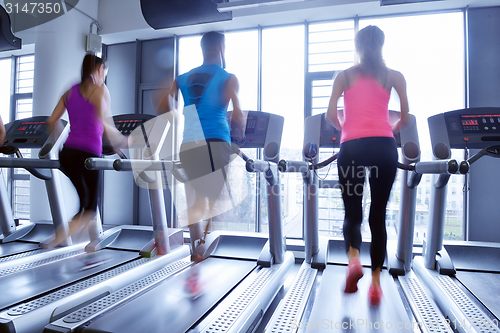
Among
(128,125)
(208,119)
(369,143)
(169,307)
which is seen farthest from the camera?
(128,125)

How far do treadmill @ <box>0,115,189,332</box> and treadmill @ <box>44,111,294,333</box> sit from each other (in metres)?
0.13

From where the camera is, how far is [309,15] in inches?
146

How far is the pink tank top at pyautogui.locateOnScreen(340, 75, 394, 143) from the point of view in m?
1.62

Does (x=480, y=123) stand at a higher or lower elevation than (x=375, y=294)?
higher

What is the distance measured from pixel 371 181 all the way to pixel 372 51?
69 cm

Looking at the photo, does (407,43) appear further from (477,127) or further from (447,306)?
(447,306)

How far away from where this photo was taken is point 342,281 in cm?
220

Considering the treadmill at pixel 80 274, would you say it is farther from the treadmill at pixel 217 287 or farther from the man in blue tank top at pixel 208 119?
the man in blue tank top at pixel 208 119

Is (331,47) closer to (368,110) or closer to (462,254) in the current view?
(368,110)

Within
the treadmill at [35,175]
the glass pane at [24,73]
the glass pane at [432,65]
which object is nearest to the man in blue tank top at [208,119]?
the treadmill at [35,175]

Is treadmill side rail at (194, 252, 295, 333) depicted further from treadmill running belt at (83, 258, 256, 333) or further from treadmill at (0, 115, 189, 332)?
treadmill at (0, 115, 189, 332)

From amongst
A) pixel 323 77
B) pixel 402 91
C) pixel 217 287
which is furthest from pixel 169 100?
pixel 323 77

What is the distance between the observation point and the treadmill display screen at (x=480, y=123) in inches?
85.7

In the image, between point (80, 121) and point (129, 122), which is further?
point (129, 122)
